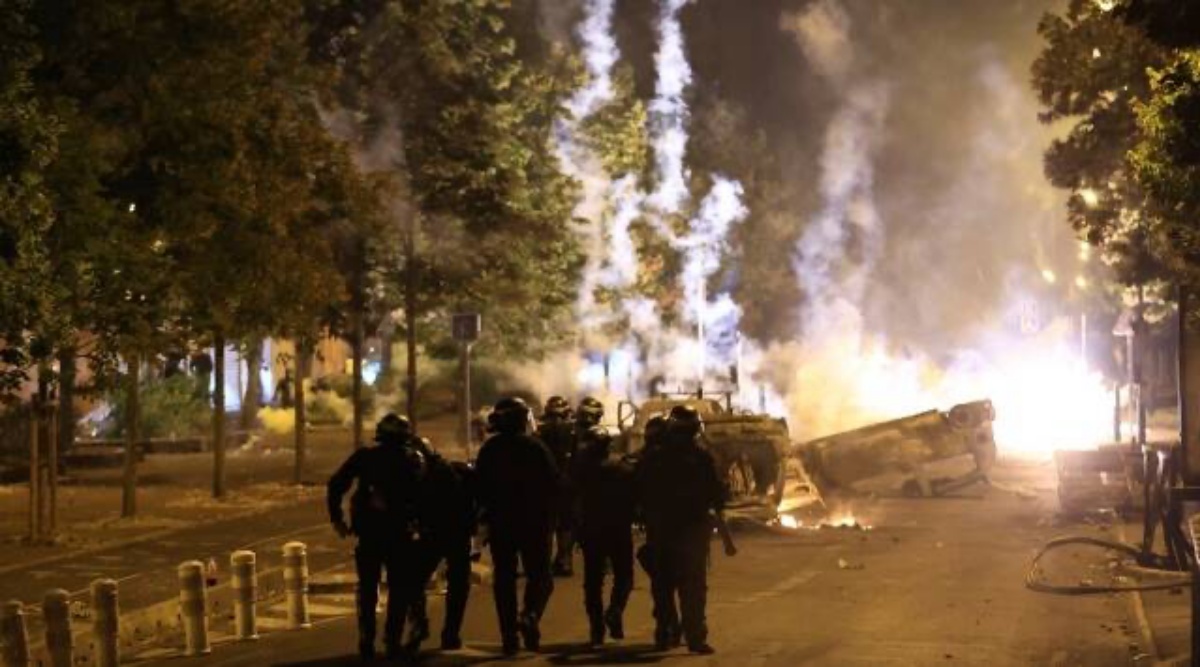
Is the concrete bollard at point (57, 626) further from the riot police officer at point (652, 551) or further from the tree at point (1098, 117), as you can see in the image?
the tree at point (1098, 117)

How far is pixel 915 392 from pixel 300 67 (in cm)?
4146

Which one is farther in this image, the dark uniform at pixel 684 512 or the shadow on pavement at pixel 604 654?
the dark uniform at pixel 684 512

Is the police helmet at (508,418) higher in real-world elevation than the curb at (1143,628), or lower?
higher

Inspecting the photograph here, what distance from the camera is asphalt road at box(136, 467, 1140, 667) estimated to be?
12.4 m

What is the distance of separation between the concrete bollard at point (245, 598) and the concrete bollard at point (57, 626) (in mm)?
2298

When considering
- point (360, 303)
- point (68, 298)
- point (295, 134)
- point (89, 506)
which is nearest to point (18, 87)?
point (68, 298)

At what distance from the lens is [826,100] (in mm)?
84688

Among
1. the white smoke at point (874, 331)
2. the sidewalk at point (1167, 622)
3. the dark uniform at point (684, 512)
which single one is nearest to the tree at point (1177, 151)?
the sidewalk at point (1167, 622)

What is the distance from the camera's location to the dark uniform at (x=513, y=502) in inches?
474

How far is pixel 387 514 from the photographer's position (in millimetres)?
11766

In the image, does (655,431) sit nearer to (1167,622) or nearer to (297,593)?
(297,593)

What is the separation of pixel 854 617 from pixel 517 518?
158 inches

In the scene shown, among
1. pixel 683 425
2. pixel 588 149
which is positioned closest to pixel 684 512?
pixel 683 425

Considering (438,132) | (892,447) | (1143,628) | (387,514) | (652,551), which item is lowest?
(1143,628)
